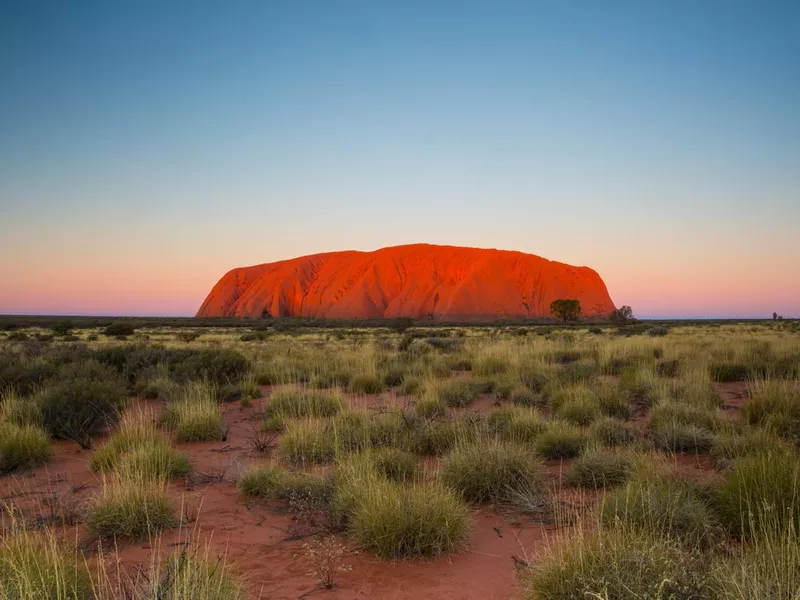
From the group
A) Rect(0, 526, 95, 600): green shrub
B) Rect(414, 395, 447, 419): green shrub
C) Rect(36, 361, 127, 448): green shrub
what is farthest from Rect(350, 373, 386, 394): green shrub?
Rect(0, 526, 95, 600): green shrub

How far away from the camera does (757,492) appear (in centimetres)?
383

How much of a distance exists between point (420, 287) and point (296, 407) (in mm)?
77772

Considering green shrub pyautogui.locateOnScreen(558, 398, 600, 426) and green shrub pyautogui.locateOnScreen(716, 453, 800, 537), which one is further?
green shrub pyautogui.locateOnScreen(558, 398, 600, 426)

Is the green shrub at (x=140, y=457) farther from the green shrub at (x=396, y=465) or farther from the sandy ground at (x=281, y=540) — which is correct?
the green shrub at (x=396, y=465)

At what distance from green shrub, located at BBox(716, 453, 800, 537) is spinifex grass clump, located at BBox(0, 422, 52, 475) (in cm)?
713

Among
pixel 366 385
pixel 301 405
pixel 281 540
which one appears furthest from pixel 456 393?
pixel 281 540

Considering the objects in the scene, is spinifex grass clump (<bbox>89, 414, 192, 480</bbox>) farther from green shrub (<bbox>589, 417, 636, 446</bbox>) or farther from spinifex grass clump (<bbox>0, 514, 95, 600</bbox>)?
green shrub (<bbox>589, 417, 636, 446</bbox>)

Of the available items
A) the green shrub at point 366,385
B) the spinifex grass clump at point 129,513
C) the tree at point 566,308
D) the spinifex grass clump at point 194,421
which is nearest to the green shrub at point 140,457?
the spinifex grass clump at point 129,513

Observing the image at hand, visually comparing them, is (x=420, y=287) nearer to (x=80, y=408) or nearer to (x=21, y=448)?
(x=80, y=408)

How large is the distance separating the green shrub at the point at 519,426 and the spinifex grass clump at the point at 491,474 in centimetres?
123

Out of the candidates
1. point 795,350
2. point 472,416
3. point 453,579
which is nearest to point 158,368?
point 472,416

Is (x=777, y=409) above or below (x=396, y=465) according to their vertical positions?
above

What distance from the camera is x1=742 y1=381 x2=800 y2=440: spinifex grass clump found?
6535 millimetres

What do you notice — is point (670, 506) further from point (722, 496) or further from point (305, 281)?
point (305, 281)
